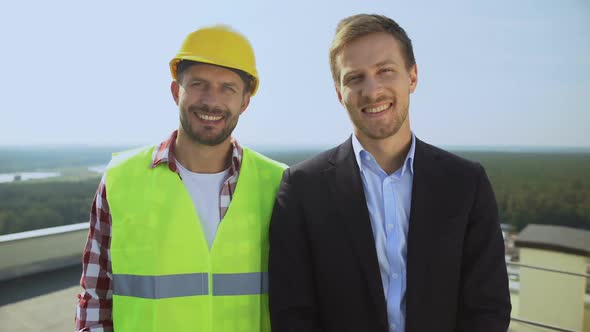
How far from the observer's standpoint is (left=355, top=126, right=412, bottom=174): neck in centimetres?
149

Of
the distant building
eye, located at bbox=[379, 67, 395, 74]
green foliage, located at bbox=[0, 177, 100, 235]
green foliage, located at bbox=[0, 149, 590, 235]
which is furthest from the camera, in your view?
green foliage, located at bbox=[0, 149, 590, 235]

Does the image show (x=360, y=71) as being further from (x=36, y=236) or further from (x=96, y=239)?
(x=36, y=236)

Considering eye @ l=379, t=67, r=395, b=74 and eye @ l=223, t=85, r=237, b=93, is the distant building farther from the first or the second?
eye @ l=223, t=85, r=237, b=93

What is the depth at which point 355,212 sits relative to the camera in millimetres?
1392

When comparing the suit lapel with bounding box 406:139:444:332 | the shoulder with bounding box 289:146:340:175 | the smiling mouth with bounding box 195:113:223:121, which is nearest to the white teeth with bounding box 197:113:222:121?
the smiling mouth with bounding box 195:113:223:121

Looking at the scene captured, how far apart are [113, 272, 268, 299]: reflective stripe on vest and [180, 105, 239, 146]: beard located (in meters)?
0.49

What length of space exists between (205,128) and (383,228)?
74 cm

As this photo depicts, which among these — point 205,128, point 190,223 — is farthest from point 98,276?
point 205,128

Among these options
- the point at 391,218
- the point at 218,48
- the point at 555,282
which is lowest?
the point at 555,282

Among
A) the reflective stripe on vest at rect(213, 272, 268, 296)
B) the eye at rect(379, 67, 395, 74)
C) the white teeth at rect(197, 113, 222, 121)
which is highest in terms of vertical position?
the eye at rect(379, 67, 395, 74)

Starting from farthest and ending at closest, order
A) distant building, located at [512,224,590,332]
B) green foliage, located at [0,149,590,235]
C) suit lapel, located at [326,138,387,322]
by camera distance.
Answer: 1. green foliage, located at [0,149,590,235]
2. distant building, located at [512,224,590,332]
3. suit lapel, located at [326,138,387,322]

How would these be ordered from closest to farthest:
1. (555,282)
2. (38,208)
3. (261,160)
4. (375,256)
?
1. (375,256)
2. (261,160)
3. (555,282)
4. (38,208)

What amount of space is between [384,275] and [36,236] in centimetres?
526

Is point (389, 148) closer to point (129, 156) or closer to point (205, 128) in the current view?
point (205, 128)
